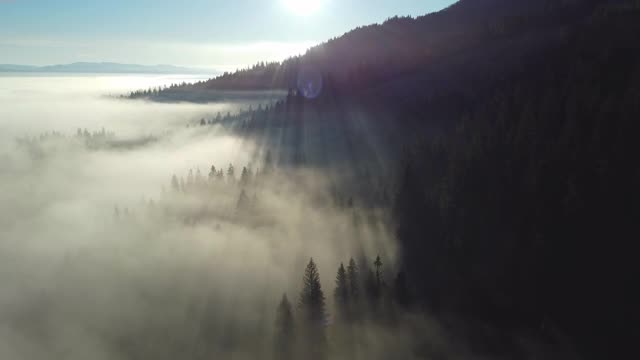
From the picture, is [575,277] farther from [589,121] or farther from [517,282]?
[589,121]

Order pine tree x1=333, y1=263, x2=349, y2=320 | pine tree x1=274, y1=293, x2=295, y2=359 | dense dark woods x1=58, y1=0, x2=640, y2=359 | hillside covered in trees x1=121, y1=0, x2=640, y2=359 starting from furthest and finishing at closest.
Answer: pine tree x1=333, y1=263, x2=349, y2=320, hillside covered in trees x1=121, y1=0, x2=640, y2=359, dense dark woods x1=58, y1=0, x2=640, y2=359, pine tree x1=274, y1=293, x2=295, y2=359

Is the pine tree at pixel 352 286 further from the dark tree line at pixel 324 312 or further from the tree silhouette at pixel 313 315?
the tree silhouette at pixel 313 315

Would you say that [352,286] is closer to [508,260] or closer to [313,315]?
[313,315]

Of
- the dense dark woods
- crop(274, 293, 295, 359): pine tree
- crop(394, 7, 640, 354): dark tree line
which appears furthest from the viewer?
crop(394, 7, 640, 354): dark tree line

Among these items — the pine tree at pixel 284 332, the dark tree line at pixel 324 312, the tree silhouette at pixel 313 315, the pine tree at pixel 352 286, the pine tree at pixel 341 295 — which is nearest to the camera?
the pine tree at pixel 284 332

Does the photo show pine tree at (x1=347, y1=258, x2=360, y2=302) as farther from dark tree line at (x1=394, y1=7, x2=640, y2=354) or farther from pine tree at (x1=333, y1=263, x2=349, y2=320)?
dark tree line at (x1=394, y1=7, x2=640, y2=354)

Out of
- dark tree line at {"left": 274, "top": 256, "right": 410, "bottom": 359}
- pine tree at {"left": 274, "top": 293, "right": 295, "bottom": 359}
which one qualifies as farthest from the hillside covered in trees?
dark tree line at {"left": 274, "top": 256, "right": 410, "bottom": 359}

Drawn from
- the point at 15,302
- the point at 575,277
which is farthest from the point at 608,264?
the point at 15,302

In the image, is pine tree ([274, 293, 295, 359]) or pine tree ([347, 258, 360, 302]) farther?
pine tree ([347, 258, 360, 302])

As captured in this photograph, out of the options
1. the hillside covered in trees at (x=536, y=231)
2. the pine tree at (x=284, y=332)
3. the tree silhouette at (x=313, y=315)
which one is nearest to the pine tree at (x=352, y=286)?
the hillside covered in trees at (x=536, y=231)
